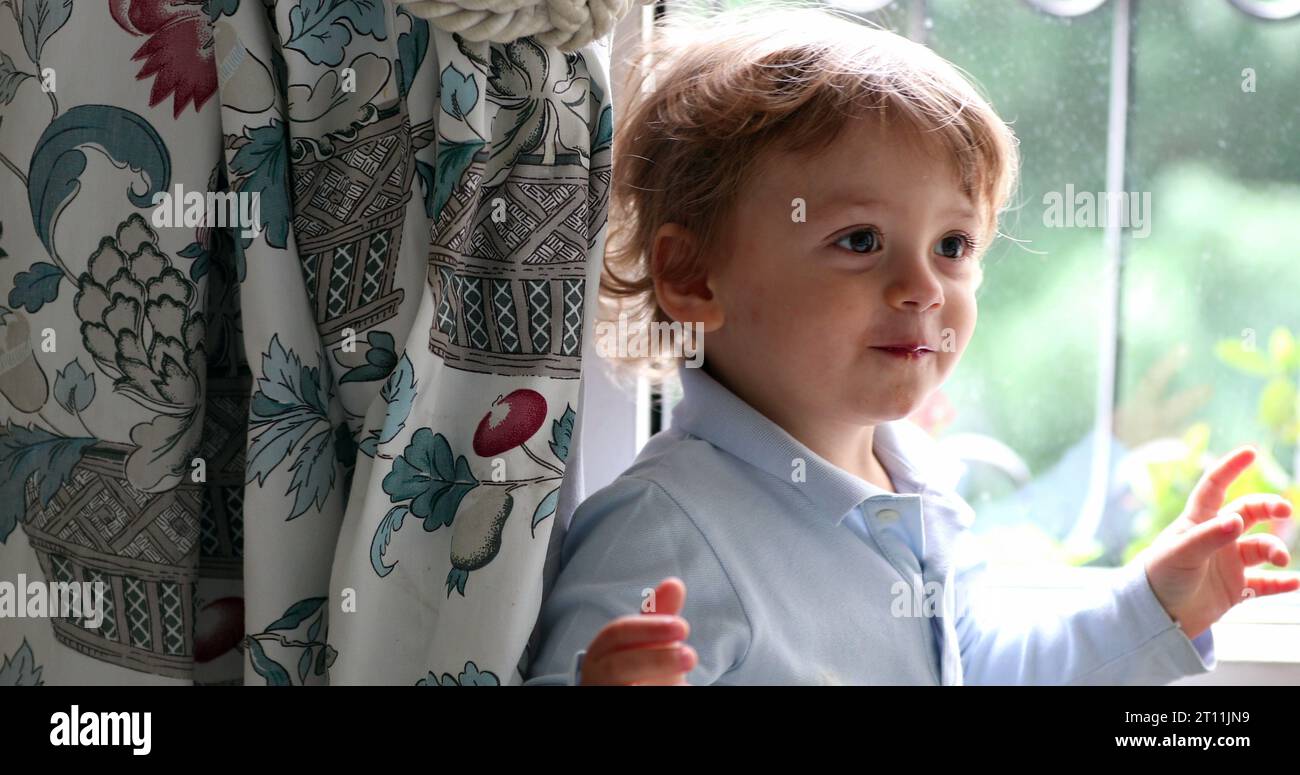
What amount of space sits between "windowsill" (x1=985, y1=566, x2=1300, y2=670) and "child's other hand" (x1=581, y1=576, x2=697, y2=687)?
1.55 ft

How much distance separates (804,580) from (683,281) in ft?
0.87

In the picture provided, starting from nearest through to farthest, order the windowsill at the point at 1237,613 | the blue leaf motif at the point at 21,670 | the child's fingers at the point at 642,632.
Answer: the child's fingers at the point at 642,632 < the blue leaf motif at the point at 21,670 < the windowsill at the point at 1237,613

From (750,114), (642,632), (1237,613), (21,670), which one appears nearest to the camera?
(642,632)

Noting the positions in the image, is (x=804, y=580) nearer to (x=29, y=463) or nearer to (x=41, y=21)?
(x=29, y=463)

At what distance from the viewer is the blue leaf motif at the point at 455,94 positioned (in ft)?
2.48

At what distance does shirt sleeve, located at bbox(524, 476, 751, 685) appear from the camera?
0.82 meters

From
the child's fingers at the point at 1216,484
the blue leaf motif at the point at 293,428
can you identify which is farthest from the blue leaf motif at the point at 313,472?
the child's fingers at the point at 1216,484

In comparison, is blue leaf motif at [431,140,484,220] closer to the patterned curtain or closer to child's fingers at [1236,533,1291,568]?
the patterned curtain

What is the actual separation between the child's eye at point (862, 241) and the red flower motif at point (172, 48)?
1.55 ft

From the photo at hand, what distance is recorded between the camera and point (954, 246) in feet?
3.13

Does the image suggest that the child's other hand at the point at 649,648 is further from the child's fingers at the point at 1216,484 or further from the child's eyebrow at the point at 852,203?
the child's fingers at the point at 1216,484

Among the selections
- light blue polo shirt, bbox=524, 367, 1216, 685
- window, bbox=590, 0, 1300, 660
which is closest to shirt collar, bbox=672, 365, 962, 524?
light blue polo shirt, bbox=524, 367, 1216, 685

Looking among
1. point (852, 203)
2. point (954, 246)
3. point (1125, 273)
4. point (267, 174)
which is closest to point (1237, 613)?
point (1125, 273)
